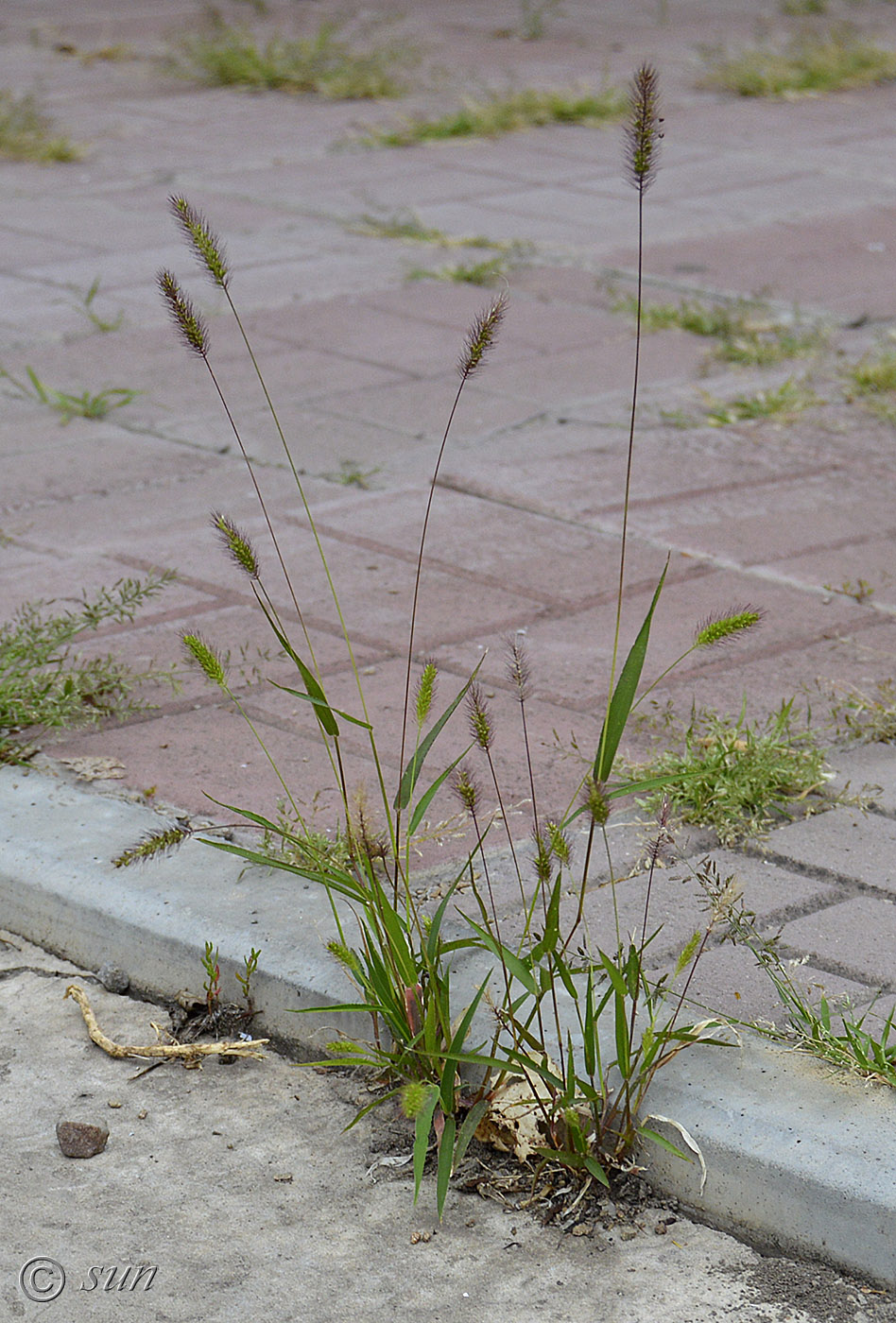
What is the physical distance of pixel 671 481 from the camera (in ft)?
13.3

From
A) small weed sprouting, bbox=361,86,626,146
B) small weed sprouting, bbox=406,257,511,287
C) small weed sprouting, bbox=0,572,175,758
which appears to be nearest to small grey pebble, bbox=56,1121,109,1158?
small weed sprouting, bbox=0,572,175,758

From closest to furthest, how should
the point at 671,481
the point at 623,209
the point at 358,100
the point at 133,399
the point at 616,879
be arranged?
the point at 616,879, the point at 671,481, the point at 133,399, the point at 623,209, the point at 358,100

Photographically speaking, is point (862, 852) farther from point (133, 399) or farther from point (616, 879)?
point (133, 399)

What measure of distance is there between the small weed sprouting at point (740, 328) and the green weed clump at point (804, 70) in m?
4.90

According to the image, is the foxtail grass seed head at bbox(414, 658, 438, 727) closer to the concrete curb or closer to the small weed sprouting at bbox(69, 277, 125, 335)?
the concrete curb

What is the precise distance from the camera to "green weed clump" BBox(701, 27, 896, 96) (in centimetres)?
979

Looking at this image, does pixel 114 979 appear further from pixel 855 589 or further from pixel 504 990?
pixel 855 589

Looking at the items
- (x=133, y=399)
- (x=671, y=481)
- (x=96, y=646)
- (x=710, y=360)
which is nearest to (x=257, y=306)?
(x=133, y=399)

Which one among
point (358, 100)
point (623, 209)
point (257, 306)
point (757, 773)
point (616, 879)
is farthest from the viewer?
point (358, 100)

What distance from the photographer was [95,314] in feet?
17.2

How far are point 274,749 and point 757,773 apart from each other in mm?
751

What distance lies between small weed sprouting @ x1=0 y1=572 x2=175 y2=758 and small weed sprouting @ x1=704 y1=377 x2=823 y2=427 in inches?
78.1

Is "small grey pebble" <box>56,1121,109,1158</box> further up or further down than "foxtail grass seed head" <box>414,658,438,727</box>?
further down

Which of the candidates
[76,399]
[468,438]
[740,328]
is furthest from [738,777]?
[740,328]
